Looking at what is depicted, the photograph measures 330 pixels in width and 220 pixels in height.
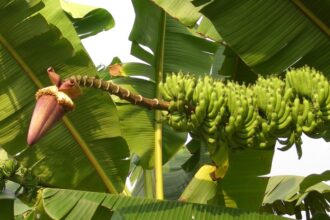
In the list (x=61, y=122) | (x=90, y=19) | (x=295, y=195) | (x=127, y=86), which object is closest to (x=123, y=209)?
(x=61, y=122)

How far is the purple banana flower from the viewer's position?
1233mm

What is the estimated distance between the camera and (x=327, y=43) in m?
2.03

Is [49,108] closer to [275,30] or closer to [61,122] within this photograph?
[275,30]

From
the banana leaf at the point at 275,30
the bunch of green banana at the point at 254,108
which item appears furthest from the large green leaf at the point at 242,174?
the bunch of green banana at the point at 254,108

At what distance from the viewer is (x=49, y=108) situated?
1.24 meters

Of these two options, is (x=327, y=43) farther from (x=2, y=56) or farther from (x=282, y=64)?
(x=2, y=56)

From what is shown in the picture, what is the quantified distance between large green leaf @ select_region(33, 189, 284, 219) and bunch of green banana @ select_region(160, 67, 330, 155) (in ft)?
1.07

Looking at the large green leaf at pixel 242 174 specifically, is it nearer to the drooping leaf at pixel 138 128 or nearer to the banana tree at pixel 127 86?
the banana tree at pixel 127 86

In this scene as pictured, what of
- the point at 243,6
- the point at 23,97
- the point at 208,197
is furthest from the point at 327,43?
the point at 23,97

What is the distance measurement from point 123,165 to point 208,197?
1.91ft

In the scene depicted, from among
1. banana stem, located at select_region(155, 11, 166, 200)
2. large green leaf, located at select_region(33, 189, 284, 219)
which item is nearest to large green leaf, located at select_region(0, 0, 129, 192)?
banana stem, located at select_region(155, 11, 166, 200)

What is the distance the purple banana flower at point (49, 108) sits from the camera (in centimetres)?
123

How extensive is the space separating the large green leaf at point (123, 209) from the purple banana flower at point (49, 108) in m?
0.60

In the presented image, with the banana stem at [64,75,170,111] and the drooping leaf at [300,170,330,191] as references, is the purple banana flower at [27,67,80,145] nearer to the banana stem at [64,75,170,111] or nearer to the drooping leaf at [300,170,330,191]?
the banana stem at [64,75,170,111]
